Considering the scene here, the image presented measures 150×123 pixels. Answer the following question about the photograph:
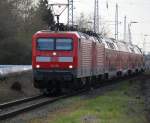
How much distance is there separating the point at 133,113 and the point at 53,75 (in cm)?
1002

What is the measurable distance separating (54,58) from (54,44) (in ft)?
2.48

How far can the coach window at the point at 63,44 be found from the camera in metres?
28.2

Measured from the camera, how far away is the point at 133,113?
60.8 feet

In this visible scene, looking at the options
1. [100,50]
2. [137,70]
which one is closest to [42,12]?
[137,70]

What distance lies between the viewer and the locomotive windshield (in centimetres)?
2820

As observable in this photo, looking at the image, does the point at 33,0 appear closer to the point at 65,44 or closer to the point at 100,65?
the point at 100,65

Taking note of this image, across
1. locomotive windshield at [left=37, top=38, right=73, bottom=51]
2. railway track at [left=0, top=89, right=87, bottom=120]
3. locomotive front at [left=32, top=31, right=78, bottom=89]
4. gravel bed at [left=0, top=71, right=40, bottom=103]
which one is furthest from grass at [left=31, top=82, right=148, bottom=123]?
locomotive windshield at [left=37, top=38, right=73, bottom=51]

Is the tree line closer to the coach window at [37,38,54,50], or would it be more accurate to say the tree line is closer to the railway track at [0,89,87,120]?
the coach window at [37,38,54,50]

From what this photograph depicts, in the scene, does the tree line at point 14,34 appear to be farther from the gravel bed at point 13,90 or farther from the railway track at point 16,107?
the railway track at point 16,107

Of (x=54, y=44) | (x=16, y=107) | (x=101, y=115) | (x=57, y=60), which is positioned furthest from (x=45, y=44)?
(x=101, y=115)

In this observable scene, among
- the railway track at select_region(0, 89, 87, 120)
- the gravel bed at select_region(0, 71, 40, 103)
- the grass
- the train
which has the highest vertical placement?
the train

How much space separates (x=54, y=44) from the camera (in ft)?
93.0

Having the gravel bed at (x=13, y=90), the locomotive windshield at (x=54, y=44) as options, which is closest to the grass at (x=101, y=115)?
the gravel bed at (x=13, y=90)

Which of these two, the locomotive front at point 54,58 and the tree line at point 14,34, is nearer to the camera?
the locomotive front at point 54,58
